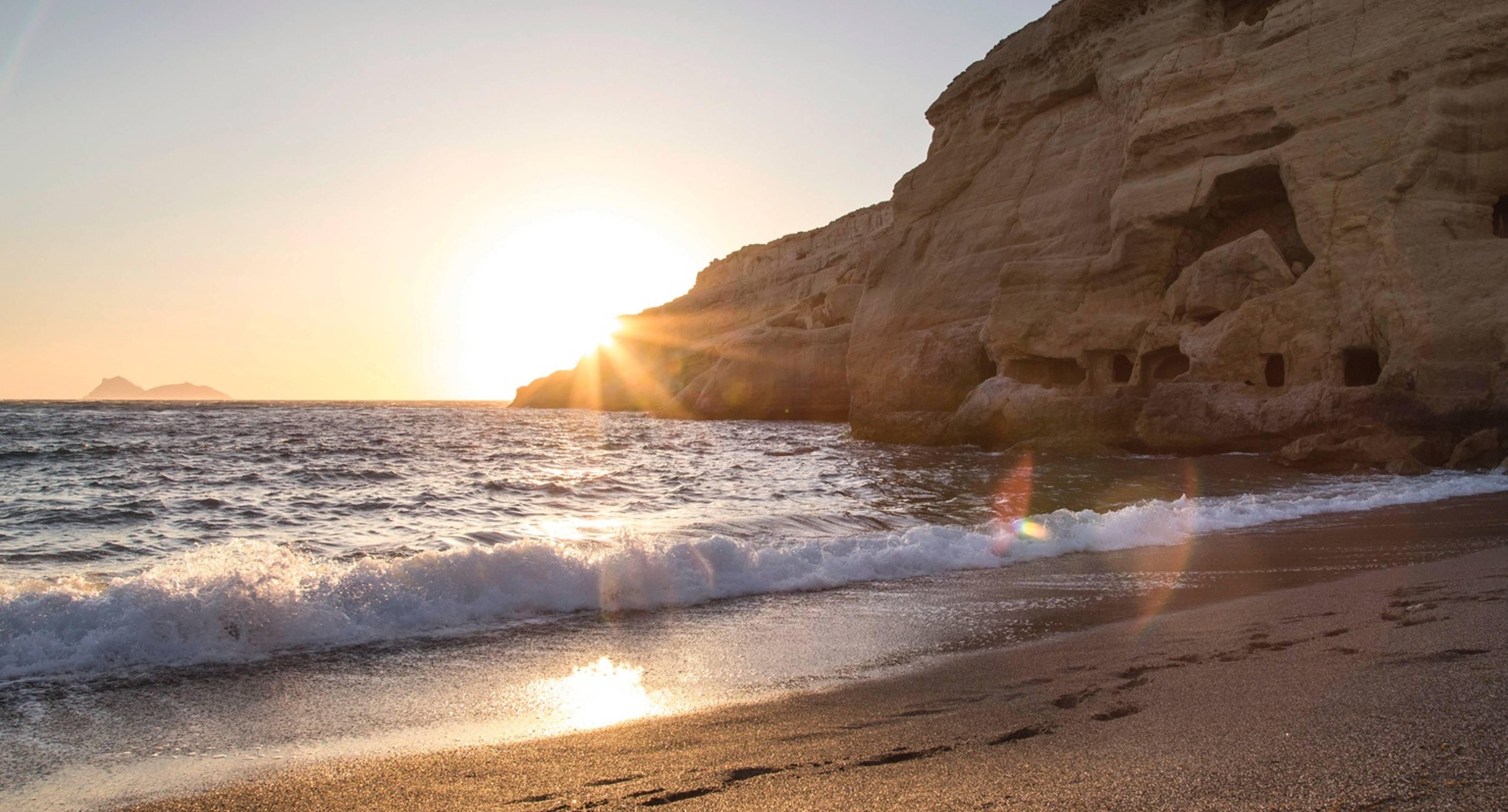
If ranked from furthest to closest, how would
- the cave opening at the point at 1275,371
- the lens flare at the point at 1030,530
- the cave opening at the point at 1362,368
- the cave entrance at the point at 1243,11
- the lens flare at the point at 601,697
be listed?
the cave entrance at the point at 1243,11, the cave opening at the point at 1275,371, the cave opening at the point at 1362,368, the lens flare at the point at 1030,530, the lens flare at the point at 601,697

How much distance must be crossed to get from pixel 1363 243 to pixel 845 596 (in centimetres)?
1955

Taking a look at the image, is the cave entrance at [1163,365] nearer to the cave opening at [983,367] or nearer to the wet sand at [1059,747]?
the cave opening at [983,367]

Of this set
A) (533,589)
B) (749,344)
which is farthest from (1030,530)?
(749,344)

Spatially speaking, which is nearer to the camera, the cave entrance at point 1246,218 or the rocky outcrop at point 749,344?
the cave entrance at point 1246,218

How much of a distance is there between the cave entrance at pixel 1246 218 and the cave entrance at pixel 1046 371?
419 cm

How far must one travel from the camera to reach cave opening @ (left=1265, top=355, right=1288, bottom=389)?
2280 centimetres

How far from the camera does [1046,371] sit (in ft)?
93.0

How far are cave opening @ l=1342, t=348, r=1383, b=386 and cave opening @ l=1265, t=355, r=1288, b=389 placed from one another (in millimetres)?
1441

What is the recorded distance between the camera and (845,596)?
22.9 ft

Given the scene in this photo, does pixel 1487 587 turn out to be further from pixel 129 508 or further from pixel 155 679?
pixel 129 508

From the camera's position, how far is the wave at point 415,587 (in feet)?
16.4

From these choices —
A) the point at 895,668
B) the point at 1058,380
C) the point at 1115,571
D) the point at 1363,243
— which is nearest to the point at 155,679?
the point at 895,668

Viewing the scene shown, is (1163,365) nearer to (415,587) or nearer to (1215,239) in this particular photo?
(1215,239)

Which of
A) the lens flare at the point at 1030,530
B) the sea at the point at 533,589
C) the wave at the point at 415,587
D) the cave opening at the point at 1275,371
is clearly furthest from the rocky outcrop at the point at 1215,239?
the wave at the point at 415,587
